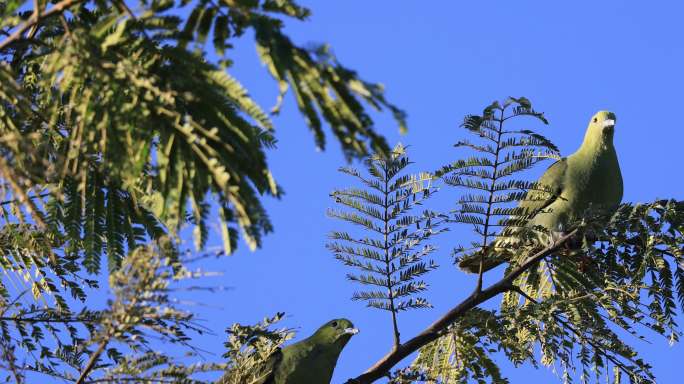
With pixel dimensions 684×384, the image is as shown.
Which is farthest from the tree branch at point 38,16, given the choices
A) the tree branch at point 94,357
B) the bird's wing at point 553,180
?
the bird's wing at point 553,180

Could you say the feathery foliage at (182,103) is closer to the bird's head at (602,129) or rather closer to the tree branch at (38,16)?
the tree branch at (38,16)

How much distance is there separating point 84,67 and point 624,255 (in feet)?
12.9

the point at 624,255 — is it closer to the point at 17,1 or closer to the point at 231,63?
the point at 231,63

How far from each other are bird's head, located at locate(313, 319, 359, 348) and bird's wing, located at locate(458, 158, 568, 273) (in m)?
0.86

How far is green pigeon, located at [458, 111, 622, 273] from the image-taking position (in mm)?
6875

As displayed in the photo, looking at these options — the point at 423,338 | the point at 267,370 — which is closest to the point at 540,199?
the point at 423,338

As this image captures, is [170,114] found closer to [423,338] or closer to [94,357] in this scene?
[94,357]

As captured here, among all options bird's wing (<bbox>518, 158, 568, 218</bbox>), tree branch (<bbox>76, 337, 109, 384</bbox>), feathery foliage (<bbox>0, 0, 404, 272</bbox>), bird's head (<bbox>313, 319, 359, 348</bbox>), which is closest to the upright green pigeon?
bird's head (<bbox>313, 319, 359, 348</bbox>)

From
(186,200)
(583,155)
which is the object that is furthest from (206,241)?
(583,155)

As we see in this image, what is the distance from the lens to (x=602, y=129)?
288 inches

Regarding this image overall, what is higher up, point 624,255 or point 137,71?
point 624,255

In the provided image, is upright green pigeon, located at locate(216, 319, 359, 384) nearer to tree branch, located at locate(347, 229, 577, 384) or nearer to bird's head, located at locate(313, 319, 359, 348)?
bird's head, located at locate(313, 319, 359, 348)

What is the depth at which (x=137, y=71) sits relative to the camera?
2969 mm

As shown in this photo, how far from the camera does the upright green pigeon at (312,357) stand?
586cm
